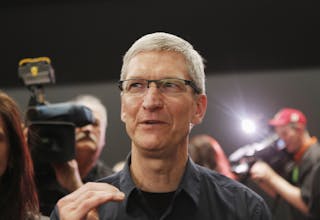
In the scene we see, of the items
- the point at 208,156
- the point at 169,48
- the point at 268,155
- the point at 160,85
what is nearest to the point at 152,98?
the point at 160,85

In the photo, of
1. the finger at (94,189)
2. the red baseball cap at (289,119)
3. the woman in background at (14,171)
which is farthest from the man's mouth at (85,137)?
the red baseball cap at (289,119)

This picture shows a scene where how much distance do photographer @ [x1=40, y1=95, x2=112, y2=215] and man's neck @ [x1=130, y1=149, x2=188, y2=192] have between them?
0.57 metres

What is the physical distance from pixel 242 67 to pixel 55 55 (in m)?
1.69

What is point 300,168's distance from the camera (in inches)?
129

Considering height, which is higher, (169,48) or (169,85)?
(169,48)

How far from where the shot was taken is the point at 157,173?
1.41 meters

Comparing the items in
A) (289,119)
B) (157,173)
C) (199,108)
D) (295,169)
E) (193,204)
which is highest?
(199,108)

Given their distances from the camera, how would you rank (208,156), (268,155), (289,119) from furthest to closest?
(289,119) < (268,155) < (208,156)

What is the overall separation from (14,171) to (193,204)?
66 cm

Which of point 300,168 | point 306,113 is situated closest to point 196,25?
point 306,113

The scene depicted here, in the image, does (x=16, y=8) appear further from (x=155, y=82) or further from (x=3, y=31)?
(x=155, y=82)

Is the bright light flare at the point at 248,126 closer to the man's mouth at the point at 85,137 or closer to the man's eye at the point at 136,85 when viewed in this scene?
the man's mouth at the point at 85,137

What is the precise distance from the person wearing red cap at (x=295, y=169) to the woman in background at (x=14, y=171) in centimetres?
182

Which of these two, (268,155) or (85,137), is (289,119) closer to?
(268,155)
